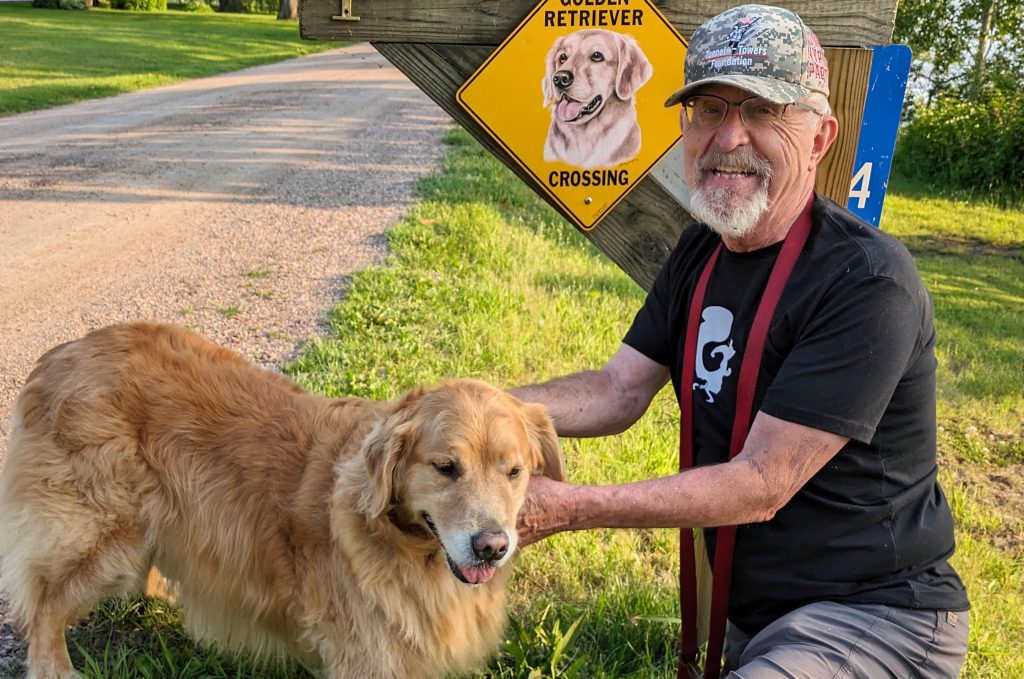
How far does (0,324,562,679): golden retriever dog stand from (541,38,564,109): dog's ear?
123 centimetres

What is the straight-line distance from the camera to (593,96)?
3469 mm

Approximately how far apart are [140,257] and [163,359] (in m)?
5.64

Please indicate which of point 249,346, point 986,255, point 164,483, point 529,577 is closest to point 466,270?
point 249,346

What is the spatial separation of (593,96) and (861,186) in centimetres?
118

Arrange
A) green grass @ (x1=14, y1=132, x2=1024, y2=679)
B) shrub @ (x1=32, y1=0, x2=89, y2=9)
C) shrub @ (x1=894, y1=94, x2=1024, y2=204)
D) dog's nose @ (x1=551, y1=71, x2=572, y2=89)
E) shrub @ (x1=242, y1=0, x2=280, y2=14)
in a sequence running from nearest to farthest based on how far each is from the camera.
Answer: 1. dog's nose @ (x1=551, y1=71, x2=572, y2=89)
2. green grass @ (x1=14, y1=132, x2=1024, y2=679)
3. shrub @ (x1=894, y1=94, x2=1024, y2=204)
4. shrub @ (x1=32, y1=0, x2=89, y2=9)
5. shrub @ (x1=242, y1=0, x2=280, y2=14)

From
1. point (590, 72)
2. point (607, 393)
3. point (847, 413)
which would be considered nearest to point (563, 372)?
point (607, 393)

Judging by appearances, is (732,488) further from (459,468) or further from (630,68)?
(630,68)

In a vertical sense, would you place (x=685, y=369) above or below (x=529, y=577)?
above

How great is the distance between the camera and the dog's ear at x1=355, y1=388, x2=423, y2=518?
9.66 ft

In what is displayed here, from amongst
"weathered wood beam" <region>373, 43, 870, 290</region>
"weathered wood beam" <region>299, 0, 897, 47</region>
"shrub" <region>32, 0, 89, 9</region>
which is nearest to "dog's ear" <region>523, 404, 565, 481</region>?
"weathered wood beam" <region>373, 43, 870, 290</region>

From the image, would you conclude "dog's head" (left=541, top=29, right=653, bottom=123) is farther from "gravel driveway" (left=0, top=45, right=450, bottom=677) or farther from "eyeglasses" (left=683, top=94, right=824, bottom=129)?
"gravel driveway" (left=0, top=45, right=450, bottom=677)

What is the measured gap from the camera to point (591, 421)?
139 inches

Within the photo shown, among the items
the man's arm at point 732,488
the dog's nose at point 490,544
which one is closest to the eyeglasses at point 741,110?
the man's arm at point 732,488

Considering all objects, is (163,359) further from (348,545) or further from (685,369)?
(685,369)
